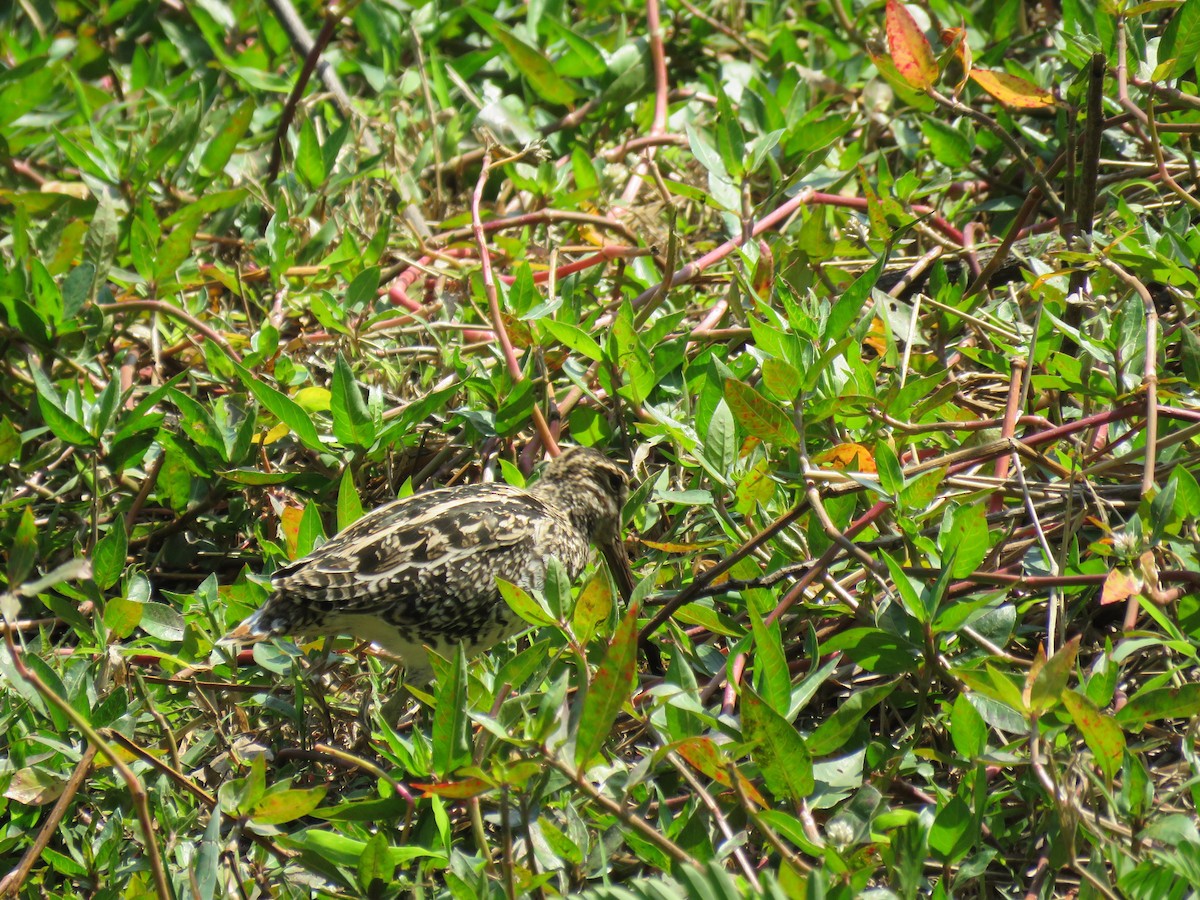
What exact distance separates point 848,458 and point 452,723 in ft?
3.99

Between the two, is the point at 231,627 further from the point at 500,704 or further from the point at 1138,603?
the point at 1138,603

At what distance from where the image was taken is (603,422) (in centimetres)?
430

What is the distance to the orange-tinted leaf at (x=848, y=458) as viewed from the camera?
3.28 meters

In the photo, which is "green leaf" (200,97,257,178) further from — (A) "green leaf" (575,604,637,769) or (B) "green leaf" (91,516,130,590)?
(A) "green leaf" (575,604,637,769)

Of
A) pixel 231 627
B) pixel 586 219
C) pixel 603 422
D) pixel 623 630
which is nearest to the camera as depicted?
pixel 623 630

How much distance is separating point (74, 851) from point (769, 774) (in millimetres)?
1688

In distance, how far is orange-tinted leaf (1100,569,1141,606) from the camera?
→ 278 cm

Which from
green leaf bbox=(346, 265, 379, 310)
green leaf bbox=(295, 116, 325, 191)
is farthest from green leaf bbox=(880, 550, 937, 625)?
green leaf bbox=(295, 116, 325, 191)

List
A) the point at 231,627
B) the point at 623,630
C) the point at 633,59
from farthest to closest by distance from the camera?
the point at 633,59
the point at 231,627
the point at 623,630

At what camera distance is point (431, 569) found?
3770mm

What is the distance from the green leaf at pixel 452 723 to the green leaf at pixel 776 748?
1.84 feet

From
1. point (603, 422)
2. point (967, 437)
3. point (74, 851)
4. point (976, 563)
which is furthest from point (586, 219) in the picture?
point (74, 851)

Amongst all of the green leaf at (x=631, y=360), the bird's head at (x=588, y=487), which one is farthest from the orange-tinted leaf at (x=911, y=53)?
the bird's head at (x=588, y=487)

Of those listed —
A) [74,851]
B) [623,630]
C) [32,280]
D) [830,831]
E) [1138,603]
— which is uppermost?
[32,280]
